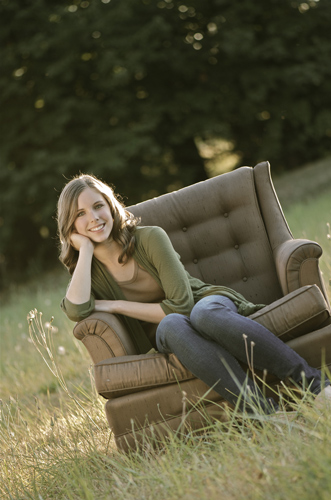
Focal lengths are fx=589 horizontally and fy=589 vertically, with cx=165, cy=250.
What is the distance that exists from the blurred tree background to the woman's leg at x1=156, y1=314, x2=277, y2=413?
9.45m

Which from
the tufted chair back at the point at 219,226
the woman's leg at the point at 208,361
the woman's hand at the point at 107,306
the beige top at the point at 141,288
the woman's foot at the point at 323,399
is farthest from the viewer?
the tufted chair back at the point at 219,226

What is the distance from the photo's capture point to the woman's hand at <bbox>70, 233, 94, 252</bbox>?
9.55 feet

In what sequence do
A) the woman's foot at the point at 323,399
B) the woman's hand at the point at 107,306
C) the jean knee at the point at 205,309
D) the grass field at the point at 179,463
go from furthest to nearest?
the woman's hand at the point at 107,306 < the jean knee at the point at 205,309 < the woman's foot at the point at 323,399 < the grass field at the point at 179,463

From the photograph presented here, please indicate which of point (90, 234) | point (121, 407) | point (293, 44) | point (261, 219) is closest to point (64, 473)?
point (121, 407)

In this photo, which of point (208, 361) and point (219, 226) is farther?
point (219, 226)

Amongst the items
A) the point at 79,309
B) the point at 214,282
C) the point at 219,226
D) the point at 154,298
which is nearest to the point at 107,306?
the point at 79,309

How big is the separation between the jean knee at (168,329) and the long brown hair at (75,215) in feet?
1.52

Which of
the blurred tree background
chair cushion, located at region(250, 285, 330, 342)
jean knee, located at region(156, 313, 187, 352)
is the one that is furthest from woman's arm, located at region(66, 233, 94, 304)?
the blurred tree background

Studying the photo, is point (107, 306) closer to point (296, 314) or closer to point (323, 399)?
point (296, 314)

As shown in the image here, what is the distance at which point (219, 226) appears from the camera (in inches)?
135

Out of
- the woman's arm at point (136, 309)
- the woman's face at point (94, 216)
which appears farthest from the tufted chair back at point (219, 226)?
the woman's arm at point (136, 309)

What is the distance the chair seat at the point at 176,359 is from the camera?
8.42ft

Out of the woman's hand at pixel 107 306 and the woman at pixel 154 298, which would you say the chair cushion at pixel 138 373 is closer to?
the woman at pixel 154 298

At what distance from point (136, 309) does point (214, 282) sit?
0.73 meters
